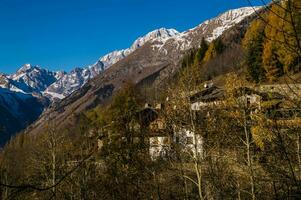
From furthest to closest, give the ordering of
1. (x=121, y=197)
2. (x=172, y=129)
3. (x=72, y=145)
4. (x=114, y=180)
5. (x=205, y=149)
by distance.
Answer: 1. (x=72, y=145)
2. (x=114, y=180)
3. (x=121, y=197)
4. (x=172, y=129)
5. (x=205, y=149)

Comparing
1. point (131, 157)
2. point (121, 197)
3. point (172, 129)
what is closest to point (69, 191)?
point (131, 157)

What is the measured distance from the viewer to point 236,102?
14.3 m

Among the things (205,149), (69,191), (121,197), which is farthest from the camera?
(69,191)

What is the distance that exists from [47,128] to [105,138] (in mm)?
3681

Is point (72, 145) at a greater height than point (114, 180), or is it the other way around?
point (72, 145)

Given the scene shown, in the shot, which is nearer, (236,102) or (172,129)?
(172,129)

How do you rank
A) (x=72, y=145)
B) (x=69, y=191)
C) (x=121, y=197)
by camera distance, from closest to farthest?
(x=121, y=197)
(x=69, y=191)
(x=72, y=145)

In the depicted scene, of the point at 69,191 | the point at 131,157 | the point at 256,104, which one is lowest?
the point at 69,191

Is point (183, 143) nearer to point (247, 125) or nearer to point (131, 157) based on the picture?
point (247, 125)

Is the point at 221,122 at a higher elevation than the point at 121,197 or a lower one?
higher

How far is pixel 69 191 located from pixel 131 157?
4.63 m

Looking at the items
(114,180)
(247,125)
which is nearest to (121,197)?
(114,180)

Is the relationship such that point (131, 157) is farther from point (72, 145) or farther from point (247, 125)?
point (247, 125)

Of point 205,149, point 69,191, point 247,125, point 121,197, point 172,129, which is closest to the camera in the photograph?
point 205,149
